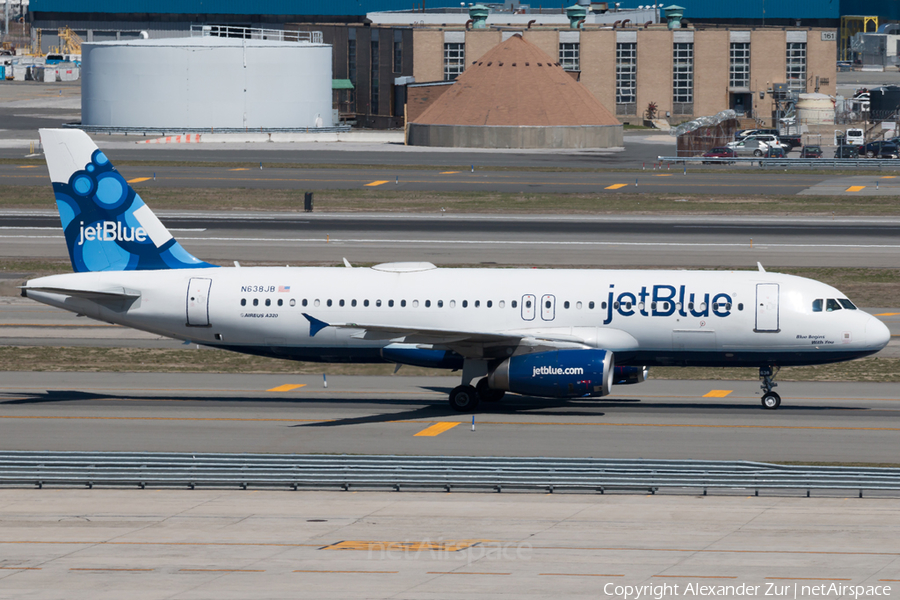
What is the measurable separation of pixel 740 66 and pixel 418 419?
130m

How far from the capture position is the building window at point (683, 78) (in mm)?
152875

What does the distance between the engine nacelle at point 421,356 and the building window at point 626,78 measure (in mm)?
121411

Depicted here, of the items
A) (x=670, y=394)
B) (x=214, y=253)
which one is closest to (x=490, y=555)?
(x=670, y=394)

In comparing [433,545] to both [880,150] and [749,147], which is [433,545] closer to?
[749,147]

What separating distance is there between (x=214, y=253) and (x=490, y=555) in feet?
147

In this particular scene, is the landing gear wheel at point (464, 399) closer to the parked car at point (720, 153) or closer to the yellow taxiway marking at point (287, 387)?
the yellow taxiway marking at point (287, 387)

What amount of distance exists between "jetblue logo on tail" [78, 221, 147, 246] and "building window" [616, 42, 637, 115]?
121 m

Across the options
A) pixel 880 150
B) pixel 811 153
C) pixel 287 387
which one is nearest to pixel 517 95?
pixel 811 153

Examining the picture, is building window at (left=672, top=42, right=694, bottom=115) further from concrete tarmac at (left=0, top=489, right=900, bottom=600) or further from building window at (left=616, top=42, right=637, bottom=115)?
concrete tarmac at (left=0, top=489, right=900, bottom=600)

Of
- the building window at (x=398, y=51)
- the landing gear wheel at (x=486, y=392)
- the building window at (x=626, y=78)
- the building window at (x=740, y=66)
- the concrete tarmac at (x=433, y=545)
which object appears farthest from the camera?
the building window at (x=740, y=66)

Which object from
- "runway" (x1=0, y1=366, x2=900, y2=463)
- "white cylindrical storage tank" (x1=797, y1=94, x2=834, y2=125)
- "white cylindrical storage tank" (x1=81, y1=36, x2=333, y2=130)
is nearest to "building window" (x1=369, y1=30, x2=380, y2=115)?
"white cylindrical storage tank" (x1=81, y1=36, x2=333, y2=130)

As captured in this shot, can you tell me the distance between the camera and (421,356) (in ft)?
119

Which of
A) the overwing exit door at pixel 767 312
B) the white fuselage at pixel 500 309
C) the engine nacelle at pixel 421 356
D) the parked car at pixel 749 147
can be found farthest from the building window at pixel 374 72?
the overwing exit door at pixel 767 312

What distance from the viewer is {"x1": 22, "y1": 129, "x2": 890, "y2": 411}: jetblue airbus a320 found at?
116ft
